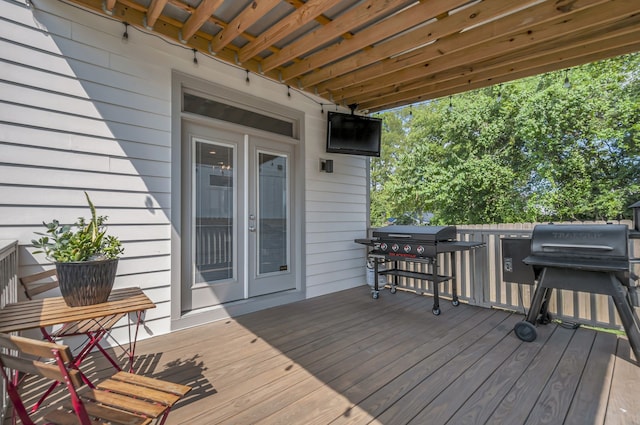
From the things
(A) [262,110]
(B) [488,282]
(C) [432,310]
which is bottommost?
(C) [432,310]

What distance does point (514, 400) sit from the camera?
187cm

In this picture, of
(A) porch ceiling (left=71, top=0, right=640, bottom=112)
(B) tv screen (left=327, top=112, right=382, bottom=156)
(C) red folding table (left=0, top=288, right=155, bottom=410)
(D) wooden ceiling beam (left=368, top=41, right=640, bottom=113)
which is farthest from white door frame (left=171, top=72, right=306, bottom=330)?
(D) wooden ceiling beam (left=368, top=41, right=640, bottom=113)

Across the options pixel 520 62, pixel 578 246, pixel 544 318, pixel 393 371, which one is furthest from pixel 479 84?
pixel 393 371

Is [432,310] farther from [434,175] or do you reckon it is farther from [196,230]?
[434,175]

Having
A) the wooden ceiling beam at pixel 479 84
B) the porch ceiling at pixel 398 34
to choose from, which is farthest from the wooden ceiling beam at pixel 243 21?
the wooden ceiling beam at pixel 479 84

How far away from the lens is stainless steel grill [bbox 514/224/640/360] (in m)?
2.25

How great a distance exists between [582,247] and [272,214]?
3155mm

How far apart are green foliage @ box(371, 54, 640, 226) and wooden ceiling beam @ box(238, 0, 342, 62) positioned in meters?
8.65

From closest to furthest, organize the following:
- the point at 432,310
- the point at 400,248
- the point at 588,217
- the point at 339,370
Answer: the point at 339,370, the point at 432,310, the point at 400,248, the point at 588,217

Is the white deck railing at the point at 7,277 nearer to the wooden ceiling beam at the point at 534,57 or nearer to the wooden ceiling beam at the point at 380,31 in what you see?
the wooden ceiling beam at the point at 380,31

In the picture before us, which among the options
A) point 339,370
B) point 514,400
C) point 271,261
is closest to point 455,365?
point 514,400

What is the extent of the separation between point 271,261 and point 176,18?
9.23 ft

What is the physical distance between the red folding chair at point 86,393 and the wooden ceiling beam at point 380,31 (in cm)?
314

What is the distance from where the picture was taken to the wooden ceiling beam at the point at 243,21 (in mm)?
2462
